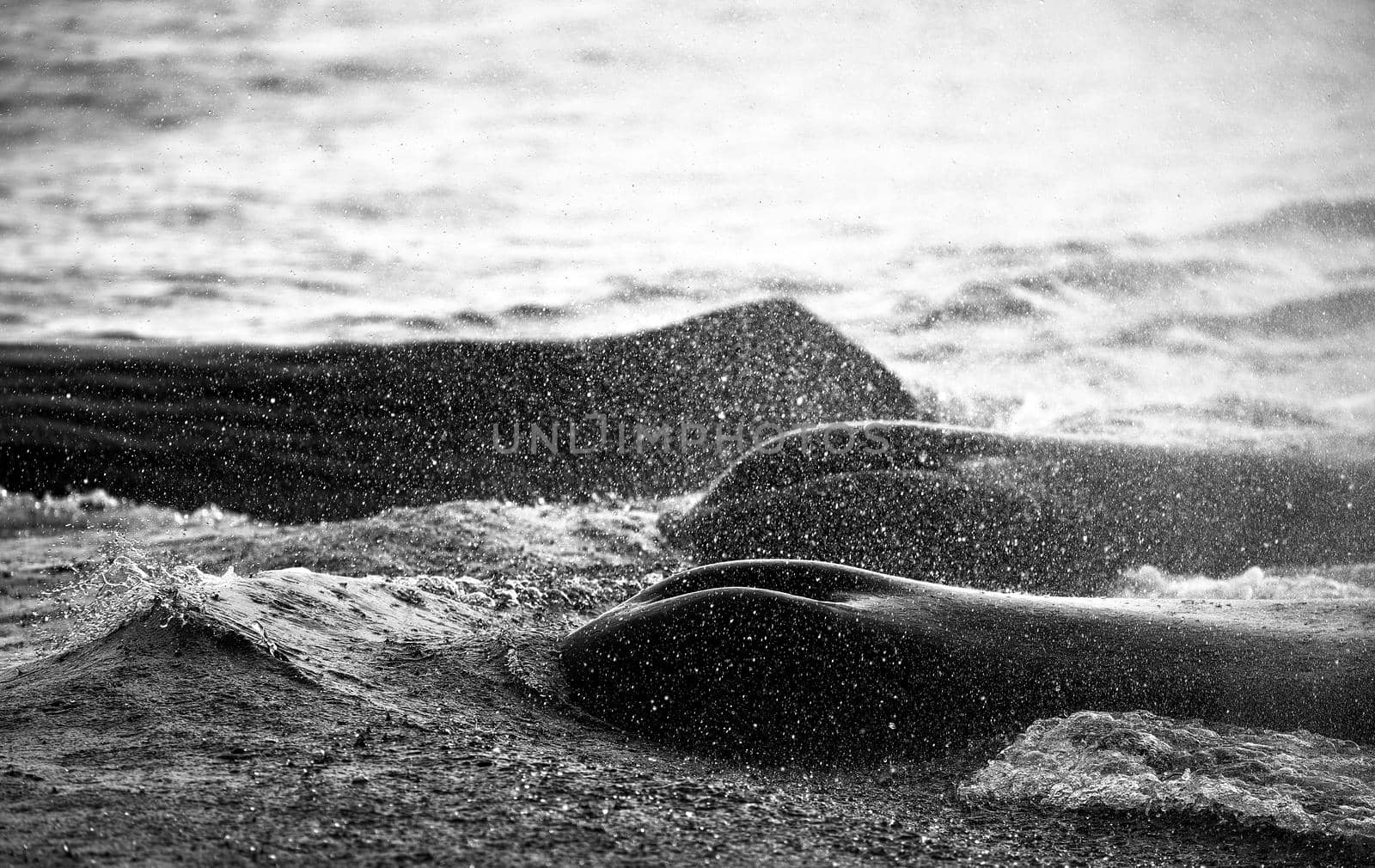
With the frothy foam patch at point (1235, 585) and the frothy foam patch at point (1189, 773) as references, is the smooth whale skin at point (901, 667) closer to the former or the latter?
the frothy foam patch at point (1189, 773)

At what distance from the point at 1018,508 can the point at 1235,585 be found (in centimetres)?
117

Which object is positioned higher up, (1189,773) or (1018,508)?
(1018,508)

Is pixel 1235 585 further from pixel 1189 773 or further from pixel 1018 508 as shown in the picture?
pixel 1189 773

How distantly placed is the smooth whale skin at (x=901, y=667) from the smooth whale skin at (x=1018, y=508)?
6.49ft

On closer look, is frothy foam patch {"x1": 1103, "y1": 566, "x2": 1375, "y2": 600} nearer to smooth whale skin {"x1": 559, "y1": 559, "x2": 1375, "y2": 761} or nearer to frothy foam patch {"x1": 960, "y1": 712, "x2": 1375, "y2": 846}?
smooth whale skin {"x1": 559, "y1": 559, "x2": 1375, "y2": 761}

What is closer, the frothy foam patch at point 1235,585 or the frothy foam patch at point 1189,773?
the frothy foam patch at point 1189,773

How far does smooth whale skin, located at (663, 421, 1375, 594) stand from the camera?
219 inches

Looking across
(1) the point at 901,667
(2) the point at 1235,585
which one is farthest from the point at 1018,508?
(1) the point at 901,667

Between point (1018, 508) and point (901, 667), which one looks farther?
point (1018, 508)

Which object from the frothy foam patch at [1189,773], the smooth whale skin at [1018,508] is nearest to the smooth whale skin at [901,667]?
the frothy foam patch at [1189,773]

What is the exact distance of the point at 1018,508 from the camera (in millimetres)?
5730

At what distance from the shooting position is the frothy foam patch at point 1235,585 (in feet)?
17.9

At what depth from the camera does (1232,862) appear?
254 cm

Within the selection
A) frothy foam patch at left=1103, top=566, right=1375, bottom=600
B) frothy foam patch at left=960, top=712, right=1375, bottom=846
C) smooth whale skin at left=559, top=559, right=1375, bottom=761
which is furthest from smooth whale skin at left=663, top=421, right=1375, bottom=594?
frothy foam patch at left=960, top=712, right=1375, bottom=846
